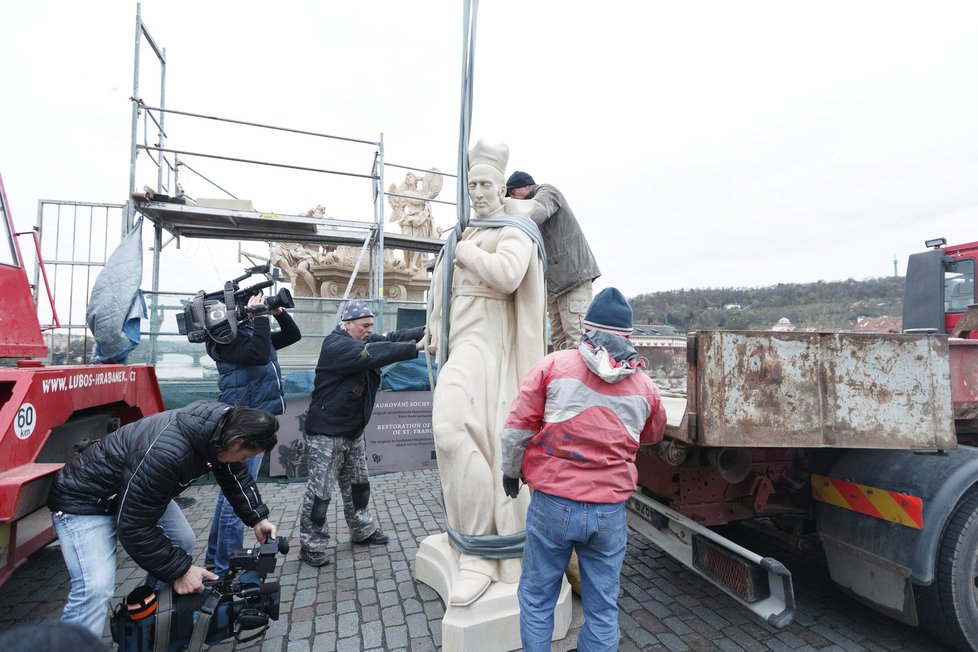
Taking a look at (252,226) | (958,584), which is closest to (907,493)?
(958,584)

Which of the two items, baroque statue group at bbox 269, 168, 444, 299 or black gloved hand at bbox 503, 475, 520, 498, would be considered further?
baroque statue group at bbox 269, 168, 444, 299

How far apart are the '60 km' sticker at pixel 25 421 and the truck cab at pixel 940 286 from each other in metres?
7.01

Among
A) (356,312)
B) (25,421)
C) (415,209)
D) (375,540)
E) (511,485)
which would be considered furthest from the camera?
(415,209)

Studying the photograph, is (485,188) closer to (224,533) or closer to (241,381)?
(241,381)

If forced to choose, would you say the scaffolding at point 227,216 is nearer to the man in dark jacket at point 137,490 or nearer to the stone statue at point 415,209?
the stone statue at point 415,209

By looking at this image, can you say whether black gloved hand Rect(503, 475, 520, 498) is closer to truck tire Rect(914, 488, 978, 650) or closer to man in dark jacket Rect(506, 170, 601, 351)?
man in dark jacket Rect(506, 170, 601, 351)

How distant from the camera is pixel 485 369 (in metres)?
2.71

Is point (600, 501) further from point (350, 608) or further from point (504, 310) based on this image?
point (350, 608)

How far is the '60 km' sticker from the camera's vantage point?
A: 227 centimetres

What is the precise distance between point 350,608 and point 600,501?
1847 mm

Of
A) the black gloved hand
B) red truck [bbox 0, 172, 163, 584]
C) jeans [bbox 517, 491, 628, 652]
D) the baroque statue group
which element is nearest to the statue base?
jeans [bbox 517, 491, 628, 652]

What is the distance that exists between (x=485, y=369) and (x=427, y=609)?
1.43 meters

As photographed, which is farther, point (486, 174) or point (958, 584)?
point (486, 174)

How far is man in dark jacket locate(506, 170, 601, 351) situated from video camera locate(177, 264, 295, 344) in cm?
176
